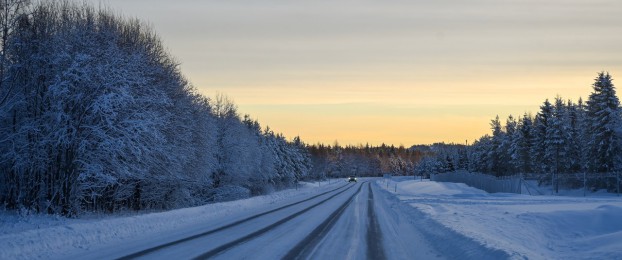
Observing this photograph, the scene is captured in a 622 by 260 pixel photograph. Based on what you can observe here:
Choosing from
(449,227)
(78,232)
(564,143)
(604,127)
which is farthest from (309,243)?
(564,143)

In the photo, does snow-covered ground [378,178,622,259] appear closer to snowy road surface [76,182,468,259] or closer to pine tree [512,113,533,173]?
snowy road surface [76,182,468,259]

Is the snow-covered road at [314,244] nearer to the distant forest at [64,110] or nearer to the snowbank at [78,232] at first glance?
the snowbank at [78,232]

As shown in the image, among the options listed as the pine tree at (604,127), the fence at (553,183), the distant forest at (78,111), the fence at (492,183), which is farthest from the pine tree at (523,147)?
the distant forest at (78,111)

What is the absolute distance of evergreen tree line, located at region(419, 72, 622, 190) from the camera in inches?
2124

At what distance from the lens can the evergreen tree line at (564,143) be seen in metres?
53.9

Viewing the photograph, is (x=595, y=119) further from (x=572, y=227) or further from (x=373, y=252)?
(x=373, y=252)

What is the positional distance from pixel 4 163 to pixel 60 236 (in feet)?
40.0

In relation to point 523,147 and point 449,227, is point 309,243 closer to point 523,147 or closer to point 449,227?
point 449,227

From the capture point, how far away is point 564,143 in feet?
221

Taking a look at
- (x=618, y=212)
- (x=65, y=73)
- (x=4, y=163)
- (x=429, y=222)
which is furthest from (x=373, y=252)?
(x=4, y=163)

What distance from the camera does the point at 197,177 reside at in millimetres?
39469

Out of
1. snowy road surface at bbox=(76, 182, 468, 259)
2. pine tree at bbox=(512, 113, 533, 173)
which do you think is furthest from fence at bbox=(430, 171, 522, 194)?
snowy road surface at bbox=(76, 182, 468, 259)

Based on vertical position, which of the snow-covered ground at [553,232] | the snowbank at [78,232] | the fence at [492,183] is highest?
the fence at [492,183]

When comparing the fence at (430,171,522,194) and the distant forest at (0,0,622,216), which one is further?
the fence at (430,171,522,194)
